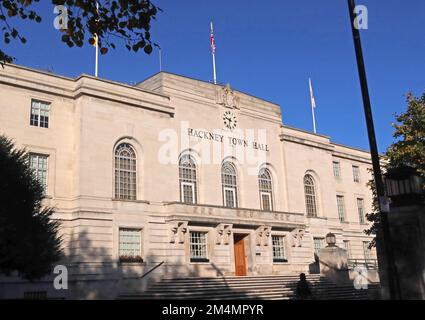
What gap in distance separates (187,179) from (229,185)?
395 centimetres

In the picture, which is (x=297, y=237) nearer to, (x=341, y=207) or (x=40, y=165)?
(x=341, y=207)

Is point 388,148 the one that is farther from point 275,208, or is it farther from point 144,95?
point 144,95

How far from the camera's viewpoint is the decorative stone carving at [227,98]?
38688mm

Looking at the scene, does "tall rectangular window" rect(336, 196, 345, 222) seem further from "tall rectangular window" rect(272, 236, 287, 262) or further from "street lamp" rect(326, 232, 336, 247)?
"street lamp" rect(326, 232, 336, 247)

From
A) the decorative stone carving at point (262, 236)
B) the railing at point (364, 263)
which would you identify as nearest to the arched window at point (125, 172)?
the decorative stone carving at point (262, 236)

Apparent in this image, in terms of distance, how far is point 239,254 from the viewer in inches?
1422

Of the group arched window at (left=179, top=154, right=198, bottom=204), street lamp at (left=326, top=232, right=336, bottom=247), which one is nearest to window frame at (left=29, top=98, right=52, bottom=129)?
arched window at (left=179, top=154, right=198, bottom=204)

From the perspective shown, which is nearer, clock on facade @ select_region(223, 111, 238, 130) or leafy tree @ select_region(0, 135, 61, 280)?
leafy tree @ select_region(0, 135, 61, 280)

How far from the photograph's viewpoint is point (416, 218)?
1377cm

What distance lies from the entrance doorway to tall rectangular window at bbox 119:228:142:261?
7844mm

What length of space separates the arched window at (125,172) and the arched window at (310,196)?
56.2ft

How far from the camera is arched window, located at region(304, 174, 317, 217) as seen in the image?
43.4 meters

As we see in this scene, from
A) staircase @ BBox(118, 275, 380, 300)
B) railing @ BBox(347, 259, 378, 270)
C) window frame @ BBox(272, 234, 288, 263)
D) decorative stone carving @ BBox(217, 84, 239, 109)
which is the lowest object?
staircase @ BBox(118, 275, 380, 300)
